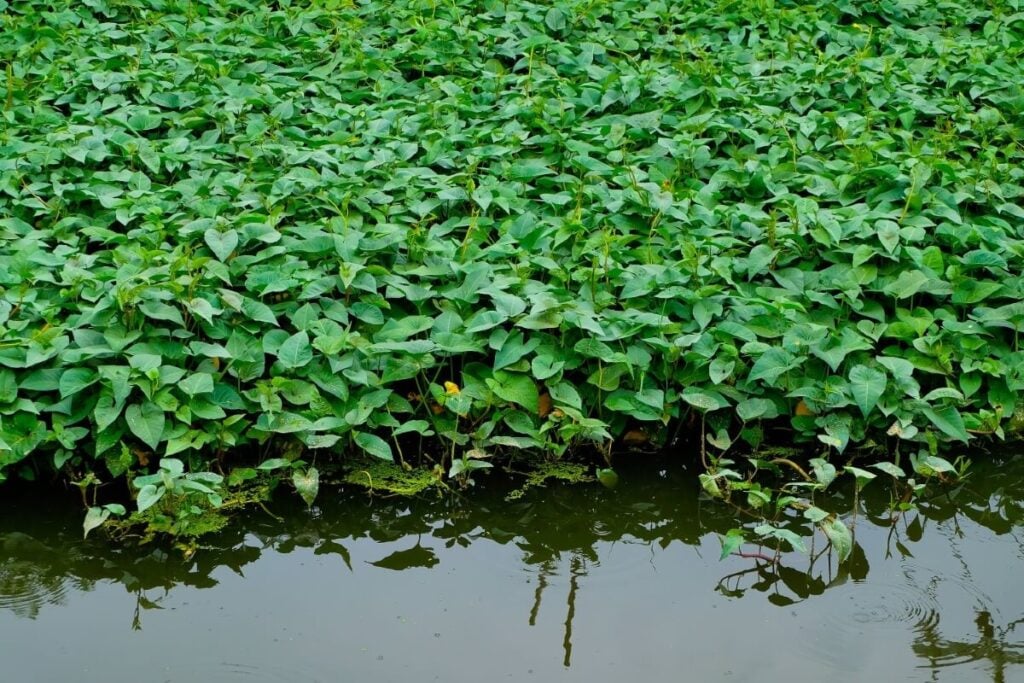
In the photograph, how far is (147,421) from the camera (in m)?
2.76

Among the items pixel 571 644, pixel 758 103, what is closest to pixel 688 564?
pixel 571 644

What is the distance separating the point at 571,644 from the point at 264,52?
329 cm

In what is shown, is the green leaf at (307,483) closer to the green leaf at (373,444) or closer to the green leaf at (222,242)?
the green leaf at (373,444)

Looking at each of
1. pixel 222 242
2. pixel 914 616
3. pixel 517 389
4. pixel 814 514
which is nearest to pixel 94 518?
pixel 222 242

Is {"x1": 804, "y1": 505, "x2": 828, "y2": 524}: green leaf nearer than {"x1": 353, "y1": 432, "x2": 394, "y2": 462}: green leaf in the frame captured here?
Yes

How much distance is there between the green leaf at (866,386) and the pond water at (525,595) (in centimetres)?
24

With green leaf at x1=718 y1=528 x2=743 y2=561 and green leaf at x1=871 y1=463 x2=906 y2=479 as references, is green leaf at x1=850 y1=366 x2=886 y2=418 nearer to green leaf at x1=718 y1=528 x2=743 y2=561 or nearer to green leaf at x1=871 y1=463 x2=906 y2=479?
green leaf at x1=871 y1=463 x2=906 y2=479

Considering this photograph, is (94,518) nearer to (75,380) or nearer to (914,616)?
(75,380)

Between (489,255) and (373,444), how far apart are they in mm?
762

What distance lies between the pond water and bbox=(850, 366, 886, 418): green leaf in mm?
236

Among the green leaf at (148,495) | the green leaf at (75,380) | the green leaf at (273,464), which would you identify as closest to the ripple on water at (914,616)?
the green leaf at (273,464)

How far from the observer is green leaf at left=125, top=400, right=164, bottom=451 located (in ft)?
8.96

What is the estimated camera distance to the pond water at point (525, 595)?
2336 millimetres

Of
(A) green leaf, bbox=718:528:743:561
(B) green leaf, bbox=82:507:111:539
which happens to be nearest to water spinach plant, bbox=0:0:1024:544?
(B) green leaf, bbox=82:507:111:539
